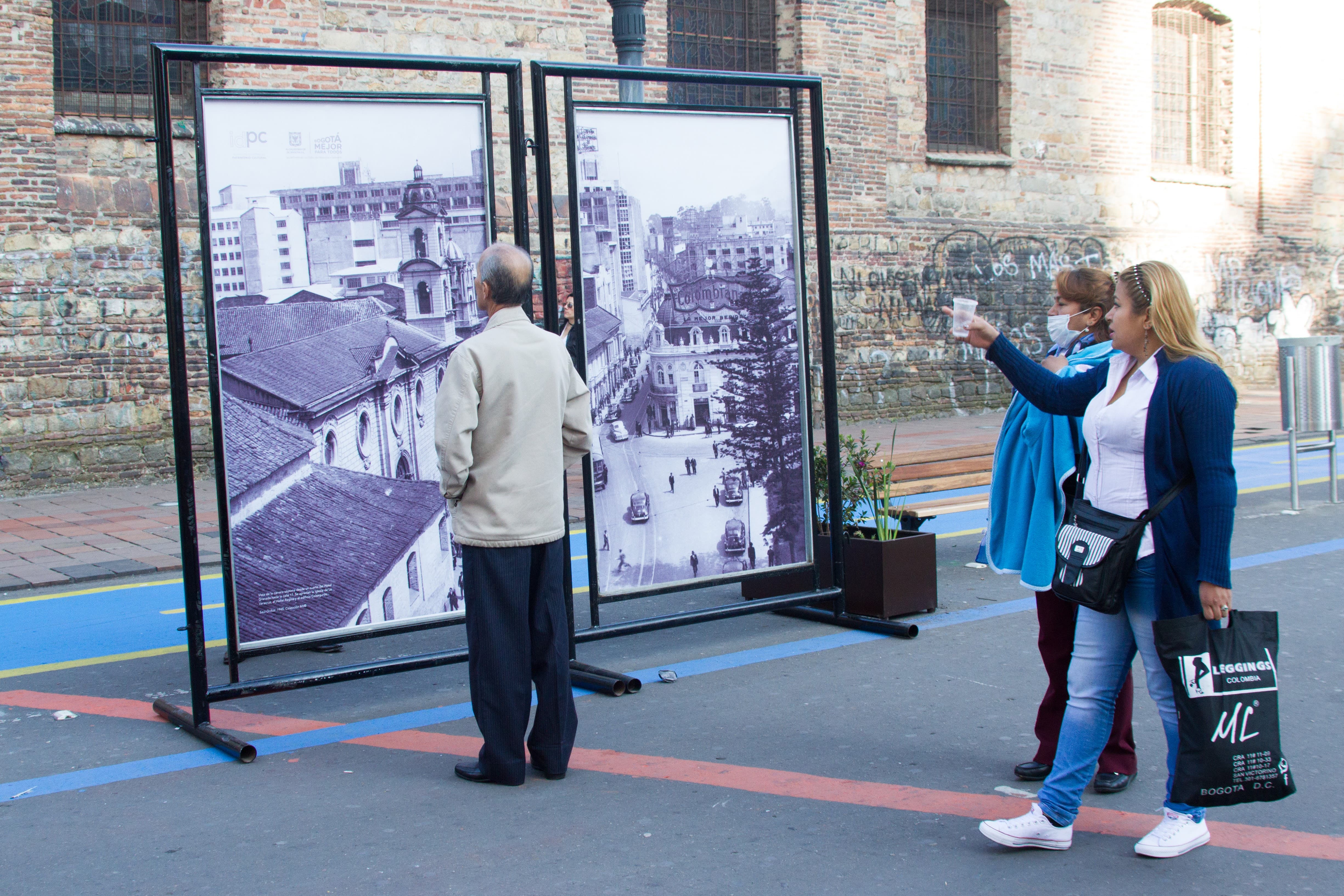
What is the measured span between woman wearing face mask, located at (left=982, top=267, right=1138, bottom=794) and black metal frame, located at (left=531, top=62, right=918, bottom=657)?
59.7 inches

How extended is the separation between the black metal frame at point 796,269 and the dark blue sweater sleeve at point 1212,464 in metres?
2.51

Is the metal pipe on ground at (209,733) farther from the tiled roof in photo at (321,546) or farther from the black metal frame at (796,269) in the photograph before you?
the black metal frame at (796,269)

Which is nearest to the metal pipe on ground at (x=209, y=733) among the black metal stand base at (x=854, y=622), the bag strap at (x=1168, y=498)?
the black metal stand base at (x=854, y=622)

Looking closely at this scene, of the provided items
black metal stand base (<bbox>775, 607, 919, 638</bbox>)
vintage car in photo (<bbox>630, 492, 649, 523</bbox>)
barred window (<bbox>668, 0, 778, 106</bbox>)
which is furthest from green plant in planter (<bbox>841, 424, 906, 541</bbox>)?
barred window (<bbox>668, 0, 778, 106</bbox>)

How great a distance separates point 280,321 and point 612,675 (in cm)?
206

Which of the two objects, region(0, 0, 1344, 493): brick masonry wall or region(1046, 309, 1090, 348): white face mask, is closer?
region(1046, 309, 1090, 348): white face mask

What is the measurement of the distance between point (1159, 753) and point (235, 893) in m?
3.22

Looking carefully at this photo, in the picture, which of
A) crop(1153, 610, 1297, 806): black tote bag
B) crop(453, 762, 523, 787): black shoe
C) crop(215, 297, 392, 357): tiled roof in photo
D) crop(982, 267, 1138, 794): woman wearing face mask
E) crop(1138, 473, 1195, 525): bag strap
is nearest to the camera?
crop(1153, 610, 1297, 806): black tote bag

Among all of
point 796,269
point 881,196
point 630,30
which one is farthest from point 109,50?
point 881,196

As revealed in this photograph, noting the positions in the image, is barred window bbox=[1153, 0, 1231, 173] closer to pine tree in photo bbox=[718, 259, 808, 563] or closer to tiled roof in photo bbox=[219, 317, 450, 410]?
pine tree in photo bbox=[718, 259, 808, 563]

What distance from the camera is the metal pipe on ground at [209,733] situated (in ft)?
14.8

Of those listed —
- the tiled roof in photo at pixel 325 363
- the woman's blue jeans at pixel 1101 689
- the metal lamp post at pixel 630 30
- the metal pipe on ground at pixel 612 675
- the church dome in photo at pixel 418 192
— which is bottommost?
the metal pipe on ground at pixel 612 675

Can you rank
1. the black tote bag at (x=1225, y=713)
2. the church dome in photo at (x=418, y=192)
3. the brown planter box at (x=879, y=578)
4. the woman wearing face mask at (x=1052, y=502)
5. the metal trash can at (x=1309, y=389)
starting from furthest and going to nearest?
the metal trash can at (x=1309, y=389), the brown planter box at (x=879, y=578), the church dome in photo at (x=418, y=192), the woman wearing face mask at (x=1052, y=502), the black tote bag at (x=1225, y=713)

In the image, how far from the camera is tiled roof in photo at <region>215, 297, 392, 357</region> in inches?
183
